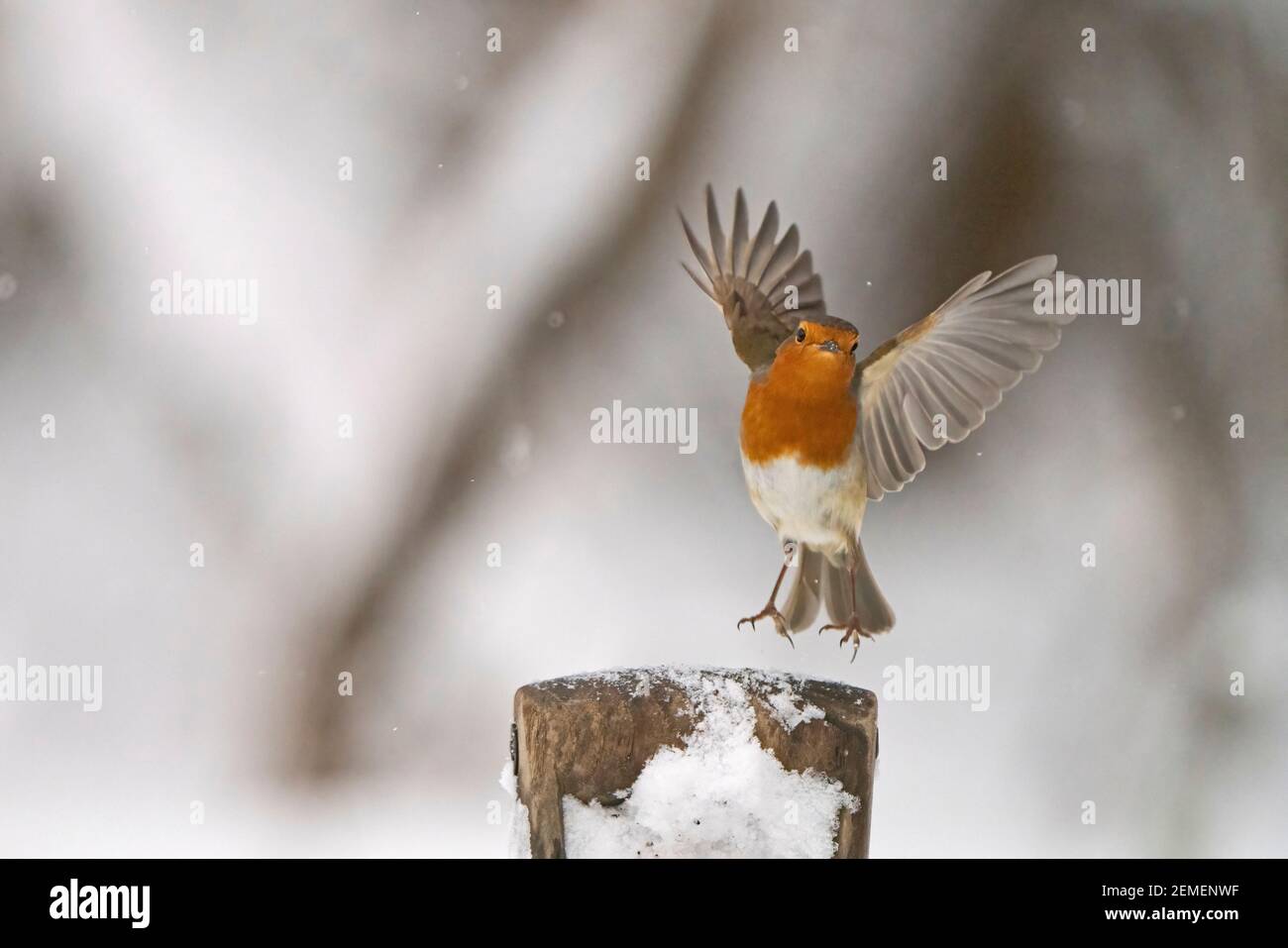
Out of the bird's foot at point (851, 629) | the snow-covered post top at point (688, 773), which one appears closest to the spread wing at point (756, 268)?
the bird's foot at point (851, 629)

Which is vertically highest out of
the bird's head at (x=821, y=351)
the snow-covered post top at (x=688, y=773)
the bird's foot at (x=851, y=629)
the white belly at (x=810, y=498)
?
the bird's head at (x=821, y=351)

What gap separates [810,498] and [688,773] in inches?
43.9

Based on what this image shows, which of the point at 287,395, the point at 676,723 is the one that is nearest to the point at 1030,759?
the point at 676,723

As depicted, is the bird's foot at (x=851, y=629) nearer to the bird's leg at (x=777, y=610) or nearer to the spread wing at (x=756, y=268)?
the bird's leg at (x=777, y=610)

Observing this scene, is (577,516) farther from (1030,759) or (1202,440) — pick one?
(1202,440)

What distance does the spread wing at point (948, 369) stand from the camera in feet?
9.24

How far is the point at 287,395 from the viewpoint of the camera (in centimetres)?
429

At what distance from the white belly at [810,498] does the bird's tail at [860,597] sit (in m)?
0.14

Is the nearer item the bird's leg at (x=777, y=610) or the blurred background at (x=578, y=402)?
the bird's leg at (x=777, y=610)

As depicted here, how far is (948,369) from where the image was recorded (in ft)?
9.82

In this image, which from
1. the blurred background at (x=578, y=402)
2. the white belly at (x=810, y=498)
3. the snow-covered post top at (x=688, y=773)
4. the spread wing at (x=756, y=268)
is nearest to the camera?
the snow-covered post top at (x=688, y=773)

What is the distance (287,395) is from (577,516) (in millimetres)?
1160

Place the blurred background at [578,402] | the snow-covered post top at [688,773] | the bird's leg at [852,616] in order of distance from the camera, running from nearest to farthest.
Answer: the snow-covered post top at [688,773]
the bird's leg at [852,616]
the blurred background at [578,402]

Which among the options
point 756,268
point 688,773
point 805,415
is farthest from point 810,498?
point 688,773
